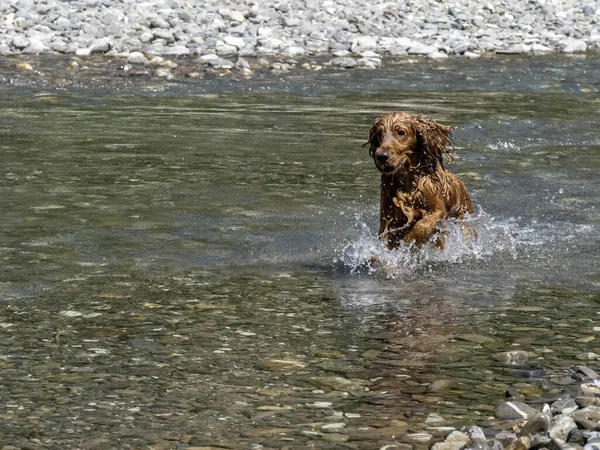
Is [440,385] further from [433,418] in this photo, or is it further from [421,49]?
[421,49]

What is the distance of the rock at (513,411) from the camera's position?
18.2 ft

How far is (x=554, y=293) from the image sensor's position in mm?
7844

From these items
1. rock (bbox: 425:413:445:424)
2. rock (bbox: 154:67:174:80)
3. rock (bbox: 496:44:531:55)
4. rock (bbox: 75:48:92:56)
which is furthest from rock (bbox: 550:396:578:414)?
rock (bbox: 496:44:531:55)

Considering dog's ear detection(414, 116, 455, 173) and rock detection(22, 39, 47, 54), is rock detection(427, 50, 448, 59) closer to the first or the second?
rock detection(22, 39, 47, 54)

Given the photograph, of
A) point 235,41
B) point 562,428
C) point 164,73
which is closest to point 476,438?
point 562,428

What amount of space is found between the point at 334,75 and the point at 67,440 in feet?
51.3

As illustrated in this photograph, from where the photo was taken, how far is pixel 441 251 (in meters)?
8.70

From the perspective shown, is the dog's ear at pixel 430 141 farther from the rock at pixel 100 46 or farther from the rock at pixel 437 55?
the rock at pixel 437 55

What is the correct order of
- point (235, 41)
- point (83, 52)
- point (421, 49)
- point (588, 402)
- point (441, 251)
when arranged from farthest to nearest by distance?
point (421, 49) < point (235, 41) < point (83, 52) < point (441, 251) < point (588, 402)

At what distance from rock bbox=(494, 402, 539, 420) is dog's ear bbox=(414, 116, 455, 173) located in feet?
10.5

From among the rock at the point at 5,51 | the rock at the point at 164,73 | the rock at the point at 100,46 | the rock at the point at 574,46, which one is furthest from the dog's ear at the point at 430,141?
the rock at the point at 574,46

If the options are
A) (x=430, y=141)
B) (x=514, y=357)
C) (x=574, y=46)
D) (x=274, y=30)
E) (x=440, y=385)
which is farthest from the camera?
(x=574, y=46)

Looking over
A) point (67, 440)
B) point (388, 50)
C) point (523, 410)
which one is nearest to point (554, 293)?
point (523, 410)

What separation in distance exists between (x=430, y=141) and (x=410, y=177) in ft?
0.96
